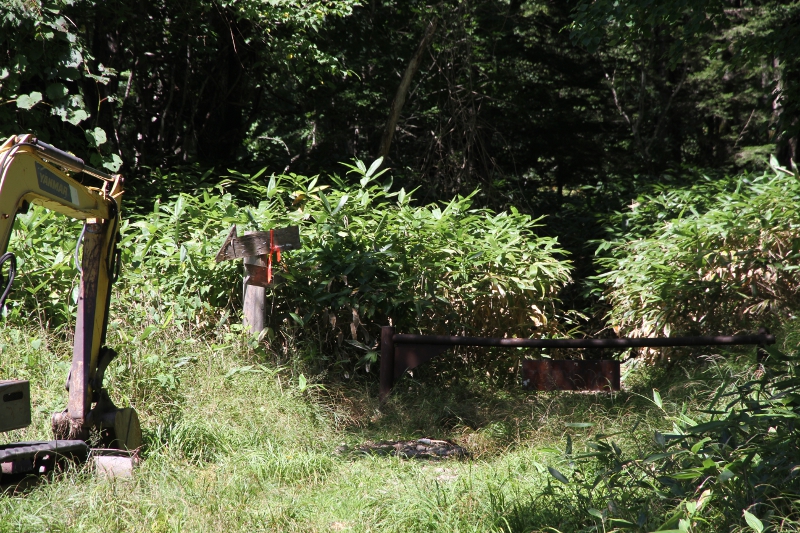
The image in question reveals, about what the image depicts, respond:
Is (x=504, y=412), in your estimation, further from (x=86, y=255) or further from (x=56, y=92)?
(x=56, y=92)

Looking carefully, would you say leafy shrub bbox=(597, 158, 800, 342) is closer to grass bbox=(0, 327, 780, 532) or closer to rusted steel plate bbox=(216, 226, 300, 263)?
grass bbox=(0, 327, 780, 532)

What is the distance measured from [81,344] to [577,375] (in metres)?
3.58

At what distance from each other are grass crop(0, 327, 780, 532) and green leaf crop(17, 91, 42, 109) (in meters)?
2.57

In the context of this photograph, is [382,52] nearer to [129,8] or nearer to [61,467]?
[129,8]

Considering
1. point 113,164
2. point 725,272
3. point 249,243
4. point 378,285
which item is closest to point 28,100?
point 113,164

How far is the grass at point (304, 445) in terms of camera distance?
3.34 meters

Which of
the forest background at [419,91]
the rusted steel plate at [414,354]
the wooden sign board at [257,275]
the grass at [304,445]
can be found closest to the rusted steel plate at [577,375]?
the grass at [304,445]

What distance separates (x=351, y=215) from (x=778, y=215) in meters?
4.09

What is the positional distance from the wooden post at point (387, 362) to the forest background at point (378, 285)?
107mm

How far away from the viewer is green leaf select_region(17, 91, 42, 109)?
22.5 ft

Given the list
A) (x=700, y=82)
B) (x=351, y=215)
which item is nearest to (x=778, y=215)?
(x=351, y=215)

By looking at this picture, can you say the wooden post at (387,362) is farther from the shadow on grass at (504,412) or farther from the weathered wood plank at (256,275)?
the weathered wood plank at (256,275)

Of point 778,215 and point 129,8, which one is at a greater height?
point 129,8

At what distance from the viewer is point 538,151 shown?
13.0 m
